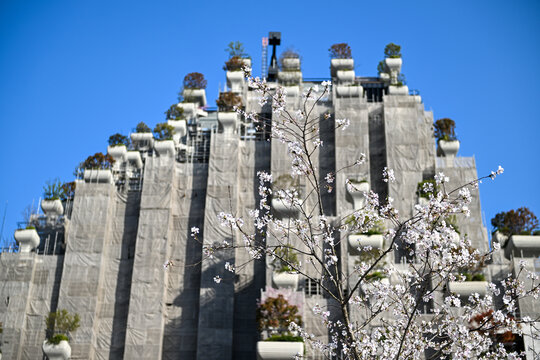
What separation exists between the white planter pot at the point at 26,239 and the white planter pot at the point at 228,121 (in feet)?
42.2

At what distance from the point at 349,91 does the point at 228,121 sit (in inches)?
315

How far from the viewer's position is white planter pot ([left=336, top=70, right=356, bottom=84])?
4750cm

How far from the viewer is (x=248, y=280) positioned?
39062 mm

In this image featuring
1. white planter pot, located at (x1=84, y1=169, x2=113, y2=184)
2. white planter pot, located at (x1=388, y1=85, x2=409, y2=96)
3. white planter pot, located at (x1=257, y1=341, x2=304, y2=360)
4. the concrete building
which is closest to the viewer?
white planter pot, located at (x1=257, y1=341, x2=304, y2=360)

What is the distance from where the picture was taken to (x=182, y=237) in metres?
41.1

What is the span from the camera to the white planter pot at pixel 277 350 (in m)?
→ 31.1

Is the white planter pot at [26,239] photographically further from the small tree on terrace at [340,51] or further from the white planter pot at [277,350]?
the small tree on terrace at [340,51]

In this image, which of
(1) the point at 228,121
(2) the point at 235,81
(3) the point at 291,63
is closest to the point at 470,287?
(1) the point at 228,121

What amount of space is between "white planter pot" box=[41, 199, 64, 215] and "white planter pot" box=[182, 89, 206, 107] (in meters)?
12.8

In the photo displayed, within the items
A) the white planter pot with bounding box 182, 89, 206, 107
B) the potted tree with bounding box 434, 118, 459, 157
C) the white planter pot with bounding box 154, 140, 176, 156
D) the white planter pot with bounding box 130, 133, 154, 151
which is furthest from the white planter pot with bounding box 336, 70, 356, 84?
the white planter pot with bounding box 130, 133, 154, 151

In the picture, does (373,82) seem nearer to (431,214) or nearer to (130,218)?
(130,218)

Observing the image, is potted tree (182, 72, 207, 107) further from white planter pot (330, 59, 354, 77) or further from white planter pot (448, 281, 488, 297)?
white planter pot (448, 281, 488, 297)

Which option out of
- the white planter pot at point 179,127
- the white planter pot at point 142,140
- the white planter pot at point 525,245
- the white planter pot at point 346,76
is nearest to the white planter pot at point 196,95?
the white planter pot at point 179,127

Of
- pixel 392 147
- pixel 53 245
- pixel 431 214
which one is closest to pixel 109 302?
pixel 53 245
